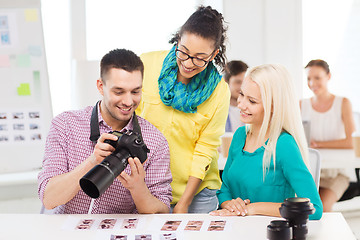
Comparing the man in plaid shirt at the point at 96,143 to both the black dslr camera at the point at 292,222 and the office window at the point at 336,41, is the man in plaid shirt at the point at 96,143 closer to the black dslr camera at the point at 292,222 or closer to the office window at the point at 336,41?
the black dslr camera at the point at 292,222

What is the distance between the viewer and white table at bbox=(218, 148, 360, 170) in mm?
3316

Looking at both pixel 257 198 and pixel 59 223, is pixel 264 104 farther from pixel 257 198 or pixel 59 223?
pixel 59 223

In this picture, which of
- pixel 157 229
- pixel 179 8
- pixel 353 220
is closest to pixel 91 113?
pixel 157 229

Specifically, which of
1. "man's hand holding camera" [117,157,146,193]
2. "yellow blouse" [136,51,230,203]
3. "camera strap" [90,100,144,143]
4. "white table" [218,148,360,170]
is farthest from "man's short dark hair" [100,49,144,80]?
"white table" [218,148,360,170]

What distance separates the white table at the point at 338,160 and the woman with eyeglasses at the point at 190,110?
1004 millimetres

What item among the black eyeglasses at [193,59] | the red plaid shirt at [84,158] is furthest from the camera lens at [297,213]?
A: the black eyeglasses at [193,59]

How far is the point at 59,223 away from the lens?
188 centimetres

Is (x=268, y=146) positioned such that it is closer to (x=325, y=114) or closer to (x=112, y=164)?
(x=112, y=164)

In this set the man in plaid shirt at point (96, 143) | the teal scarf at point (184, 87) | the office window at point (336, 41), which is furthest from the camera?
the office window at point (336, 41)

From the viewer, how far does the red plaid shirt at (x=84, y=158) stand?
6.59ft

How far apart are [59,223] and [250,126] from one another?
85 cm

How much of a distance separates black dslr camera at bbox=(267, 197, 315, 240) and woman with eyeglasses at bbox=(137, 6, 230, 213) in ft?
2.28

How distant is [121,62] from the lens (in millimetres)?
2004

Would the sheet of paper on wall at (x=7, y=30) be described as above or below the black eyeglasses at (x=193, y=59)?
above
